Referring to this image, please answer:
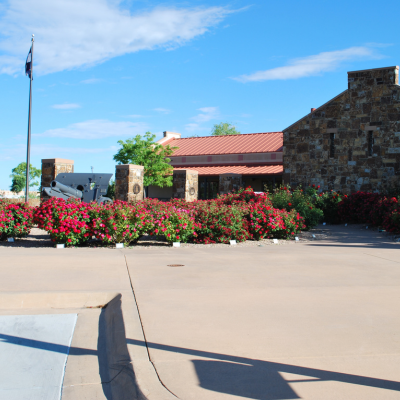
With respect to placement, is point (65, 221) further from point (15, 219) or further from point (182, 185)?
point (182, 185)

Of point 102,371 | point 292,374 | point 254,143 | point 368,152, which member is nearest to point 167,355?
point 102,371

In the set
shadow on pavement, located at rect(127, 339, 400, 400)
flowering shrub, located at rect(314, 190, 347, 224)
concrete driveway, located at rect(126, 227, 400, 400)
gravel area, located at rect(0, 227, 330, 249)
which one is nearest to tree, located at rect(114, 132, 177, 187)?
flowering shrub, located at rect(314, 190, 347, 224)

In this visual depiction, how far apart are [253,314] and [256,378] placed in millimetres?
1625

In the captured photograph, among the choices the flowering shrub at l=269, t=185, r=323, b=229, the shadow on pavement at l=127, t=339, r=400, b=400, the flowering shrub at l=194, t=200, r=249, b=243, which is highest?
the flowering shrub at l=269, t=185, r=323, b=229

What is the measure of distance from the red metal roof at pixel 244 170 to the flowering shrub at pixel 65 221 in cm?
1935

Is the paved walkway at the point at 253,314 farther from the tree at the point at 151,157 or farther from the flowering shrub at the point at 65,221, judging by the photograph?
the tree at the point at 151,157

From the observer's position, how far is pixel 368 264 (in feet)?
26.7

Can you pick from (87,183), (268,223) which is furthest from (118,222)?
(87,183)

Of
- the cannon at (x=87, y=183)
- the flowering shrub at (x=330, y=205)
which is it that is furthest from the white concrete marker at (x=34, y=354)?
the flowering shrub at (x=330, y=205)

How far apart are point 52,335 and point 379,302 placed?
150 inches

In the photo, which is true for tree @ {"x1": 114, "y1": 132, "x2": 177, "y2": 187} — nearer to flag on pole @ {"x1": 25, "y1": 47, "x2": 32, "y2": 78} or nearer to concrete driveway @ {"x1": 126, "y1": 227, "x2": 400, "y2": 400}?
flag on pole @ {"x1": 25, "y1": 47, "x2": 32, "y2": 78}

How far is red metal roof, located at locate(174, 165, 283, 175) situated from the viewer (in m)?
29.2

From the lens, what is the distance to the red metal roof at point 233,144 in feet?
106

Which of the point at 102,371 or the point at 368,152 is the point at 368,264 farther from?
the point at 368,152
